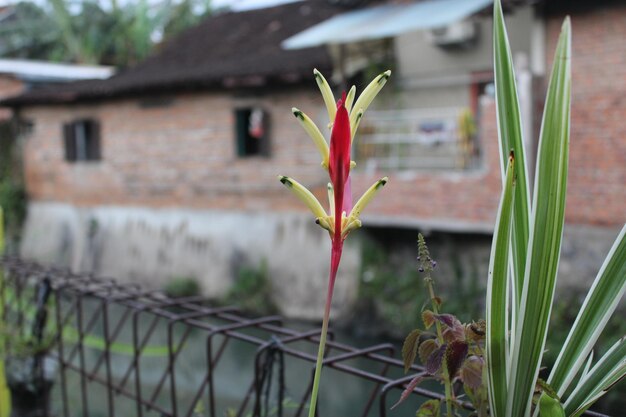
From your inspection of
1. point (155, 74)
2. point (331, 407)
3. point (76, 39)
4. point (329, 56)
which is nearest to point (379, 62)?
point (329, 56)

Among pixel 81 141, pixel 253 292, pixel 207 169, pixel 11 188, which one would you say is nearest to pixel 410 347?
Answer: pixel 253 292

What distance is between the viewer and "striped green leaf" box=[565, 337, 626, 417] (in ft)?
4.66

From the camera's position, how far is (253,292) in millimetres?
10812

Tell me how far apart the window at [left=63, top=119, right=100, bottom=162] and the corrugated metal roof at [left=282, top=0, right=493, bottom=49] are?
599cm

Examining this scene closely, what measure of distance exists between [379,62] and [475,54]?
1.46m

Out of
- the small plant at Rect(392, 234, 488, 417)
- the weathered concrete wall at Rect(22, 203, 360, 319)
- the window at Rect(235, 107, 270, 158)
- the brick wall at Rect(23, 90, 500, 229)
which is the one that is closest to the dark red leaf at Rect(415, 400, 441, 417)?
the small plant at Rect(392, 234, 488, 417)

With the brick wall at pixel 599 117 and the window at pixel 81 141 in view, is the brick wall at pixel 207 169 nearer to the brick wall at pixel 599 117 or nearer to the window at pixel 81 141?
the window at pixel 81 141

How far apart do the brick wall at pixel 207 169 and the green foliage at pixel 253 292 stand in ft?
3.50

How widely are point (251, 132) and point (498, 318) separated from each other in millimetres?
10172

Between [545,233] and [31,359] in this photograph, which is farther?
[31,359]

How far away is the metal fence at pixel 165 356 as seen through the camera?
2.63 m

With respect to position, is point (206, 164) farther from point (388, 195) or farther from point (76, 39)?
point (76, 39)

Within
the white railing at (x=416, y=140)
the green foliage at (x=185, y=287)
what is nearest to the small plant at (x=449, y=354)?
the white railing at (x=416, y=140)

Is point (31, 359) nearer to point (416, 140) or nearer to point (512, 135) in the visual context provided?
point (512, 135)
